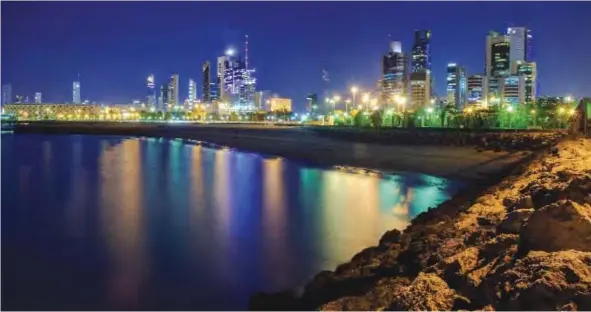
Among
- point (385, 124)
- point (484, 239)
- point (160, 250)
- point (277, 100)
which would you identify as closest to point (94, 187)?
point (160, 250)

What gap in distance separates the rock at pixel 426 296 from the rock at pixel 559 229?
1.12m

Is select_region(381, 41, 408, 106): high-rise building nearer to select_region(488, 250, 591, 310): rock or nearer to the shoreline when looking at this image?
the shoreline

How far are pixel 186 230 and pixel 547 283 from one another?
10660 millimetres

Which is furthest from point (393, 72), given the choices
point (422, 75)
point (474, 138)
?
point (474, 138)

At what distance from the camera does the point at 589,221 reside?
6121 mm

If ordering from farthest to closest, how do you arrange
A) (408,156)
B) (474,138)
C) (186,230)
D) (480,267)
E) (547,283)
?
(474,138), (408,156), (186,230), (480,267), (547,283)

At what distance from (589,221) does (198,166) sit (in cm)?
2810

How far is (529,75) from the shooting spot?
109m

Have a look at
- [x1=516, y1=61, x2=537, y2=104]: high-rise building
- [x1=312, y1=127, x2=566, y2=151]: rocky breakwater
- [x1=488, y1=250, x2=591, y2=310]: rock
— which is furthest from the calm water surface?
[x1=516, y1=61, x2=537, y2=104]: high-rise building

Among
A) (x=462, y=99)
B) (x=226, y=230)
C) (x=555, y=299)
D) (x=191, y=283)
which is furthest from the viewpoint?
(x=462, y=99)

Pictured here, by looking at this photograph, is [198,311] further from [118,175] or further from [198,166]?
[198,166]

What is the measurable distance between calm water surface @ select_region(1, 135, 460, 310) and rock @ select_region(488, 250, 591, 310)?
4.34m

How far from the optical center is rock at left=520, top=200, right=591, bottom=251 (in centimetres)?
599

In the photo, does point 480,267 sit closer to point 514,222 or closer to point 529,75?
point 514,222
